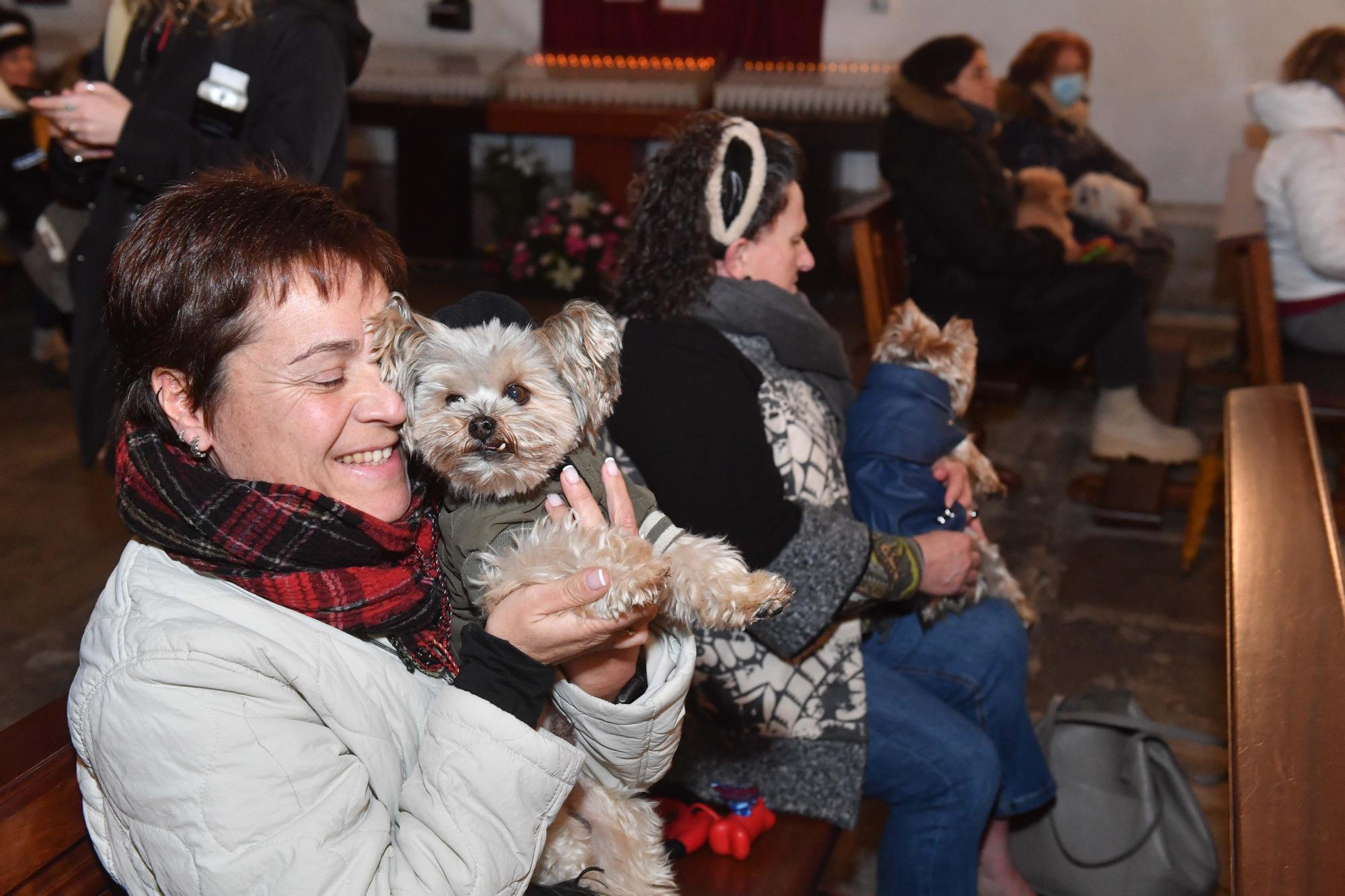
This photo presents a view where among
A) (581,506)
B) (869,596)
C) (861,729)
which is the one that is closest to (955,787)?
(861,729)

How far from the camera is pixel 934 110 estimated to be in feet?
14.2

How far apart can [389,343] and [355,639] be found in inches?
13.3

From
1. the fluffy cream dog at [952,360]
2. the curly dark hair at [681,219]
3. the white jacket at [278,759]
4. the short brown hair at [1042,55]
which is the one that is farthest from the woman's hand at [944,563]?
the short brown hair at [1042,55]

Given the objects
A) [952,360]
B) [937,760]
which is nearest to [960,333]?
[952,360]

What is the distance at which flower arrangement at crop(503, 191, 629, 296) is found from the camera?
6570mm

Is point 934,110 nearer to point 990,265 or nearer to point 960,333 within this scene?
Result: point 990,265

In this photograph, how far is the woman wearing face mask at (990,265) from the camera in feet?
14.2

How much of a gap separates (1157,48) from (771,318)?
5727 millimetres

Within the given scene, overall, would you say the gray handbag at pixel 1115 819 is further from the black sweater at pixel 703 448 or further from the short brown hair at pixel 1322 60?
the short brown hair at pixel 1322 60

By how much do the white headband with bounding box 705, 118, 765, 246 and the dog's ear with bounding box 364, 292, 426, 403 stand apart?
2.81ft

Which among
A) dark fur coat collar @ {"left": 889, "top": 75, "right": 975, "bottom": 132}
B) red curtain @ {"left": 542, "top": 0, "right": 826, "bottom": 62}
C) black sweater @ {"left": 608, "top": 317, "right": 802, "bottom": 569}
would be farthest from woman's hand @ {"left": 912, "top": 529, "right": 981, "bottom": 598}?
red curtain @ {"left": 542, "top": 0, "right": 826, "bottom": 62}

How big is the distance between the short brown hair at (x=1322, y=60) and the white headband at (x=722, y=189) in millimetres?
3291

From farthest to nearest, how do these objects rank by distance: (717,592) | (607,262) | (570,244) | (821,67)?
(821,67)
(570,244)
(607,262)
(717,592)

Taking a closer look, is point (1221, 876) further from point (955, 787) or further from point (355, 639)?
point (355, 639)
